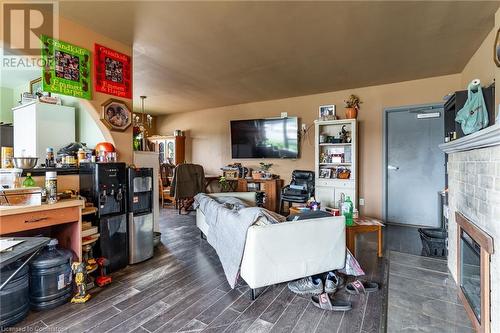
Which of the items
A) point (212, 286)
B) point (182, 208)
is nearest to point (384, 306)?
point (212, 286)

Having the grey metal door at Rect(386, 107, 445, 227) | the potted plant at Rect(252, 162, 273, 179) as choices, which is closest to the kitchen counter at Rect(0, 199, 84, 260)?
the potted plant at Rect(252, 162, 273, 179)

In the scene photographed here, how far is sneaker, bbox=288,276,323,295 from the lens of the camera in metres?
2.13

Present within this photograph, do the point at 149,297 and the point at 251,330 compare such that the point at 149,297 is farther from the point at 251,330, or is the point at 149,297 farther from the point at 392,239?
the point at 392,239

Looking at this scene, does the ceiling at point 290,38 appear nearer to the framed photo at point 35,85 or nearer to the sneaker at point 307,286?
the framed photo at point 35,85

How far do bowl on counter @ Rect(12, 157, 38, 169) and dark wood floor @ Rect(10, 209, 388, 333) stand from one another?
3.71ft

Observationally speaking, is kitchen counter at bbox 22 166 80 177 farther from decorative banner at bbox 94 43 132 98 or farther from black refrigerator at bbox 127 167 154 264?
decorative banner at bbox 94 43 132 98

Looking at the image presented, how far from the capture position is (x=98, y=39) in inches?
103

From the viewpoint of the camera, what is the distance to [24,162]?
6.84 ft

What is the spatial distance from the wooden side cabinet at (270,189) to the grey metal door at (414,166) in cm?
197

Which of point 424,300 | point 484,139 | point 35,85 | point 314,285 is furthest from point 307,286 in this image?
point 35,85

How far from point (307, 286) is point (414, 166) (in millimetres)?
3132

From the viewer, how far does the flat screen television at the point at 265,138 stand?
16.8ft

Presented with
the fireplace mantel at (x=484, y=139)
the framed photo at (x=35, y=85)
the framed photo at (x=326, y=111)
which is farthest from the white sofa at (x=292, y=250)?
the framed photo at (x=35, y=85)

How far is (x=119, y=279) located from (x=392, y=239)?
339 centimetres
